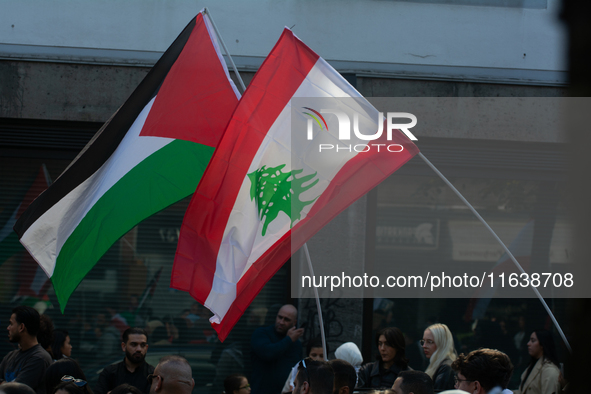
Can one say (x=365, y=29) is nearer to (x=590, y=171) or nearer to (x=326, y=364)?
(x=326, y=364)

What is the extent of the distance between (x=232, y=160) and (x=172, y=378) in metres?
1.70

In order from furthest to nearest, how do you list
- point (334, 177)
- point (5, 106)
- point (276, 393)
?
point (5, 106), point (276, 393), point (334, 177)

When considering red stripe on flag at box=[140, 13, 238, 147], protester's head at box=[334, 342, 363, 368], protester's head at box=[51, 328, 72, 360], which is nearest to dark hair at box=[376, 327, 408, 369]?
protester's head at box=[334, 342, 363, 368]

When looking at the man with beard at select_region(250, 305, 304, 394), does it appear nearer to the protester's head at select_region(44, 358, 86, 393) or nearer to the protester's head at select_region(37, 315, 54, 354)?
the protester's head at select_region(37, 315, 54, 354)

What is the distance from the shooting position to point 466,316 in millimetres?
8164

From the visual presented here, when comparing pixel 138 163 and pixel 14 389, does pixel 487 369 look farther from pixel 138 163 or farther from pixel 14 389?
pixel 138 163

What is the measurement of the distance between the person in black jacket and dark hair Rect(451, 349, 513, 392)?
1.70m

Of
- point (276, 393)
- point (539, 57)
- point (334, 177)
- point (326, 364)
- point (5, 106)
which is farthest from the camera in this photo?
point (539, 57)

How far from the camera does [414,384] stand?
381 cm

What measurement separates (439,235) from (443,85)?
201 cm

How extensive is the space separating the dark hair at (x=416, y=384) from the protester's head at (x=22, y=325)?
3.31 meters

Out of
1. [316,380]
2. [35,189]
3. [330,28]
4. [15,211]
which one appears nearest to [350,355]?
[316,380]

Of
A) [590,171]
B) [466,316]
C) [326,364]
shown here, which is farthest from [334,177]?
[466,316]

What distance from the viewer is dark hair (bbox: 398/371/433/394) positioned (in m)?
3.79
